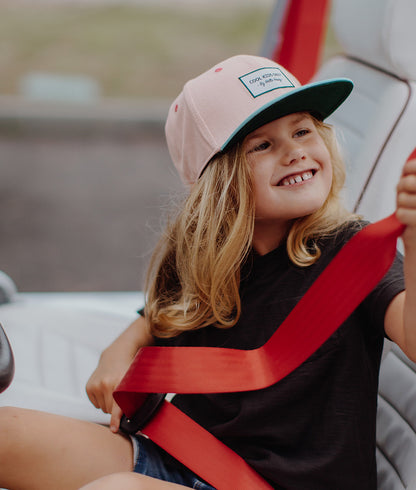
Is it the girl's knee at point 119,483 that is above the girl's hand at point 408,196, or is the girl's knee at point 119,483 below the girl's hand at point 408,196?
below

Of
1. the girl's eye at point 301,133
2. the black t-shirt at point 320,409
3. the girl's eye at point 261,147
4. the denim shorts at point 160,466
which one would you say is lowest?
the denim shorts at point 160,466

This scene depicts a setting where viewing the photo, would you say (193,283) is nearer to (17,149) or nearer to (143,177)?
(143,177)

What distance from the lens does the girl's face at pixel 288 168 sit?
100cm

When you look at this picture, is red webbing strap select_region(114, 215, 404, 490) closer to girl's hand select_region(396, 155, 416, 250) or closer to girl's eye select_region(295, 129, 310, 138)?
girl's hand select_region(396, 155, 416, 250)

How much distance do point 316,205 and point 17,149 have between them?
5106mm

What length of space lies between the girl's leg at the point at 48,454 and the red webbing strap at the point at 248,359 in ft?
0.29

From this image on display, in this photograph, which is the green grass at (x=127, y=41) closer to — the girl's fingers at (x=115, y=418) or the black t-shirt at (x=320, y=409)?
the girl's fingers at (x=115, y=418)

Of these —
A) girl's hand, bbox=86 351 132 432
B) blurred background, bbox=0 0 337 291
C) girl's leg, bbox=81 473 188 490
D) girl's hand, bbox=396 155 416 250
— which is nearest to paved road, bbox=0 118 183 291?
blurred background, bbox=0 0 337 291

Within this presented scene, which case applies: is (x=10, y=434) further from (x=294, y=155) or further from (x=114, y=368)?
(x=294, y=155)

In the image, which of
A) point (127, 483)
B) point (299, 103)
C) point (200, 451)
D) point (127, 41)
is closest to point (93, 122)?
point (127, 41)

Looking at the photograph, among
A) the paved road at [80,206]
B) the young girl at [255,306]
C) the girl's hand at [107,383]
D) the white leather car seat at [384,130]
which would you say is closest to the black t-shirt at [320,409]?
the young girl at [255,306]

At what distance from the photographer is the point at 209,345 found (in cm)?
108

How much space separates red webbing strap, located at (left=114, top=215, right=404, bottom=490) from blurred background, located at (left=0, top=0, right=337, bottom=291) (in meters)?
0.34

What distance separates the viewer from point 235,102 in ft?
3.35
